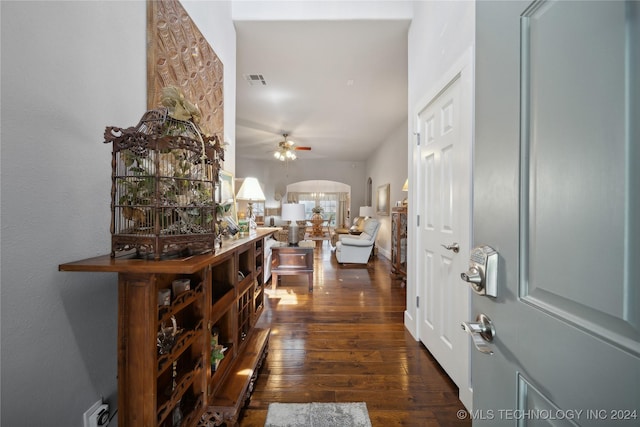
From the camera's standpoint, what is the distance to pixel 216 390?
1.29 m

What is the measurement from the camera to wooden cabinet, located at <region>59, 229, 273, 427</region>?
0.86 m

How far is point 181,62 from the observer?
1.68 metres

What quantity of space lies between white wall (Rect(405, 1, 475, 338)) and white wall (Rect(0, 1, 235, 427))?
6.30 feet

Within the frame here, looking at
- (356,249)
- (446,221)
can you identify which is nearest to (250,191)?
(446,221)

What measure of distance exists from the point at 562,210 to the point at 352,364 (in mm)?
1940

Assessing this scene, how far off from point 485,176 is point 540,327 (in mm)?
357

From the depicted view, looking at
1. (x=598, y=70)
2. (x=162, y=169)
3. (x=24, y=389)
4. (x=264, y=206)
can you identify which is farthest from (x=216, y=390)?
(x=264, y=206)

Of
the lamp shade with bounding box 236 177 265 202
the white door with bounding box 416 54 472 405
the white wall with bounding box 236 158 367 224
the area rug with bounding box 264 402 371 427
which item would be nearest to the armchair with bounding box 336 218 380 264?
the white door with bounding box 416 54 472 405

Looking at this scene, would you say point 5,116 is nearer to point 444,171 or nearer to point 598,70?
point 598,70

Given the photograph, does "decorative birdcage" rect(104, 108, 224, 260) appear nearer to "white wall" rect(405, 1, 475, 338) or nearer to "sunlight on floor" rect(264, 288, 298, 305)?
"white wall" rect(405, 1, 475, 338)

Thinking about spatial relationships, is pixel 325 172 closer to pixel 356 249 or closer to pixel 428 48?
pixel 356 249

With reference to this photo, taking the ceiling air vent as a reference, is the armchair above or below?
below

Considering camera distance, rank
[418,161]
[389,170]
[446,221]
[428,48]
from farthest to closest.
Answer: [389,170], [418,161], [428,48], [446,221]

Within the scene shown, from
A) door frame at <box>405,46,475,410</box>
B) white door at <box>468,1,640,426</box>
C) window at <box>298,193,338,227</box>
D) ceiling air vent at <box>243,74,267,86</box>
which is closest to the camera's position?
white door at <box>468,1,640,426</box>
